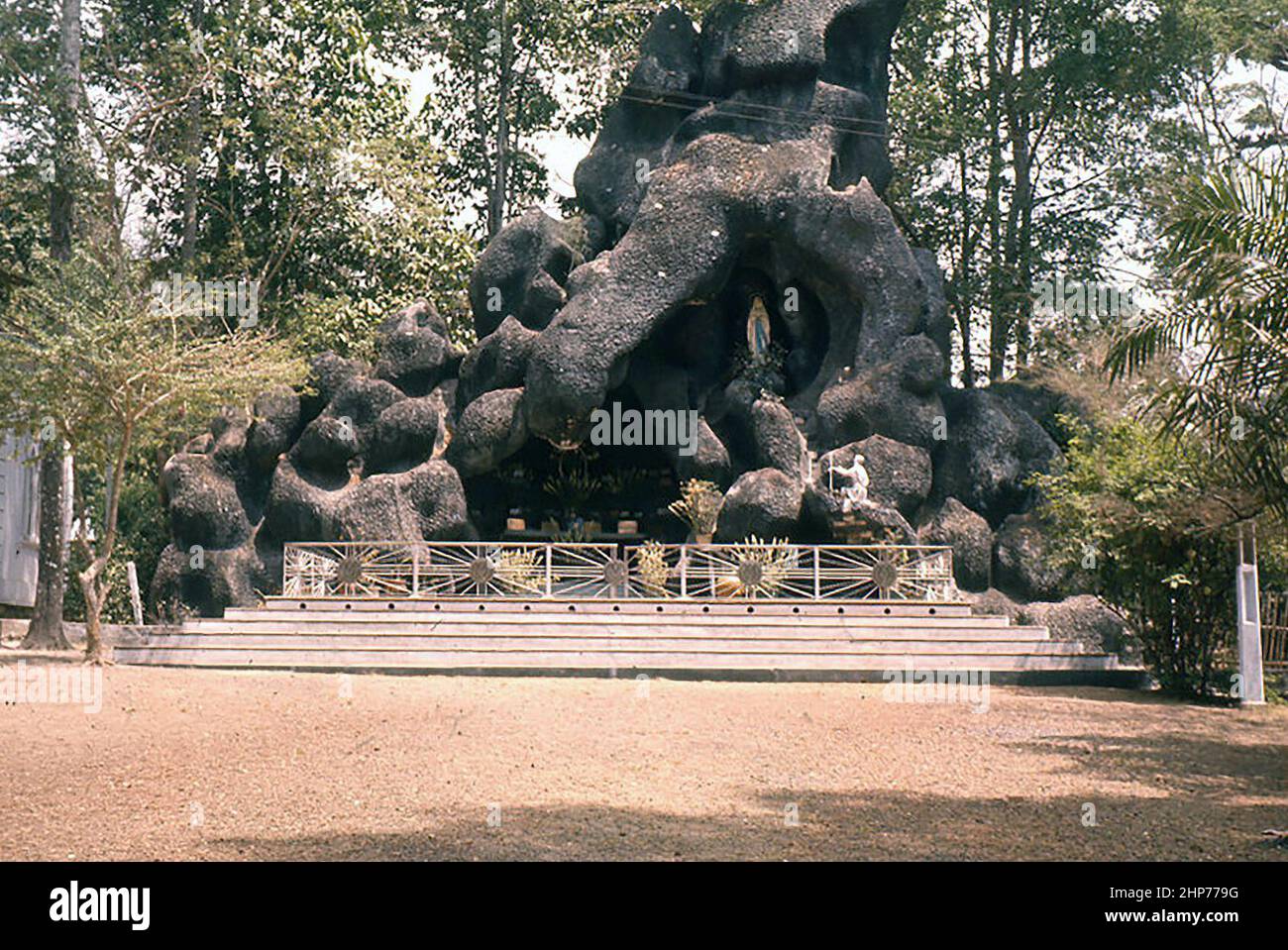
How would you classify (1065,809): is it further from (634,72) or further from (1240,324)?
(634,72)

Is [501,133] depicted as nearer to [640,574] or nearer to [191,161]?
[191,161]

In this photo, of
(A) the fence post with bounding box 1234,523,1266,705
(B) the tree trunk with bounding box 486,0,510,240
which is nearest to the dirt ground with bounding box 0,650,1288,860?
(A) the fence post with bounding box 1234,523,1266,705

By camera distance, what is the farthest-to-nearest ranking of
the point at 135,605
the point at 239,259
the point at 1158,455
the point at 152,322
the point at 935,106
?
the point at 935,106 → the point at 239,259 → the point at 135,605 → the point at 152,322 → the point at 1158,455

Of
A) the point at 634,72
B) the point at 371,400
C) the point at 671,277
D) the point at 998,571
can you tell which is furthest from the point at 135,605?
the point at 998,571

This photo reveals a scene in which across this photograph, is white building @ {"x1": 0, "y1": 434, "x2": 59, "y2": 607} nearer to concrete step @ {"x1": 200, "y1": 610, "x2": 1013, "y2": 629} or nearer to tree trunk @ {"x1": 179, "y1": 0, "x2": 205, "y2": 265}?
tree trunk @ {"x1": 179, "y1": 0, "x2": 205, "y2": 265}

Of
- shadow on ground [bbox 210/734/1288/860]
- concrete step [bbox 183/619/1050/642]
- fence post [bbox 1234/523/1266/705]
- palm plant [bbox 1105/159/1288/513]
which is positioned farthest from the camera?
concrete step [bbox 183/619/1050/642]

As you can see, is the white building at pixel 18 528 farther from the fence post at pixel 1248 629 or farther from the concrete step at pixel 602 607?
the fence post at pixel 1248 629

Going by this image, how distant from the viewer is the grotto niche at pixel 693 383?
83.2ft

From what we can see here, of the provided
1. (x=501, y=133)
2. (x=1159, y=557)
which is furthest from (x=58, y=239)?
(x=1159, y=557)

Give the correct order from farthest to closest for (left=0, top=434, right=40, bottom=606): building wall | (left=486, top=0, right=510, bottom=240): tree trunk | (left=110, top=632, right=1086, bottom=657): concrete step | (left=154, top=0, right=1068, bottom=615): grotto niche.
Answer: (left=486, top=0, right=510, bottom=240): tree trunk
(left=0, top=434, right=40, bottom=606): building wall
(left=154, top=0, right=1068, bottom=615): grotto niche
(left=110, top=632, right=1086, bottom=657): concrete step

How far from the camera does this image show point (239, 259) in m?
30.5

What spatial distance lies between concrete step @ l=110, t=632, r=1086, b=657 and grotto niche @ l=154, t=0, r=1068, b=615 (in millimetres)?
5116

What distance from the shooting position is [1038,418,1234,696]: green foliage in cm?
1697

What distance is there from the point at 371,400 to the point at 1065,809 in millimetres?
19220
